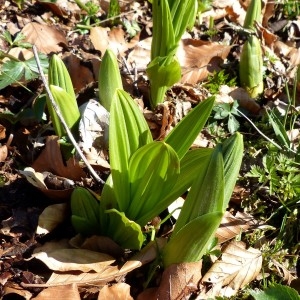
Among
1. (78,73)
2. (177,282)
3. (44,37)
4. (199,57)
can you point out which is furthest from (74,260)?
(199,57)

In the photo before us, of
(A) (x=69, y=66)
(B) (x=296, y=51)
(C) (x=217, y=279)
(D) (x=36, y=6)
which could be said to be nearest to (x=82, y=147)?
(A) (x=69, y=66)

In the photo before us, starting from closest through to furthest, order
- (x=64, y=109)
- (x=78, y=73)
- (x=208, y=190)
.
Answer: (x=208, y=190) → (x=64, y=109) → (x=78, y=73)

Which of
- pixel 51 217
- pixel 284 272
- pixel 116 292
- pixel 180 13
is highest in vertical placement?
pixel 180 13

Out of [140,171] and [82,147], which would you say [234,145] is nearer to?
[140,171]

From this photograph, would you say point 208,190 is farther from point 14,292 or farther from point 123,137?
point 14,292

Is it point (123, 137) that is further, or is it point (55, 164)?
point (55, 164)

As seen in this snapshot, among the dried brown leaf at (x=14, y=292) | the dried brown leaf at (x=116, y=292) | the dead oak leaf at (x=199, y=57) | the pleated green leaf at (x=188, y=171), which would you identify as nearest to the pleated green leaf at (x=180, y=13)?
the dead oak leaf at (x=199, y=57)
